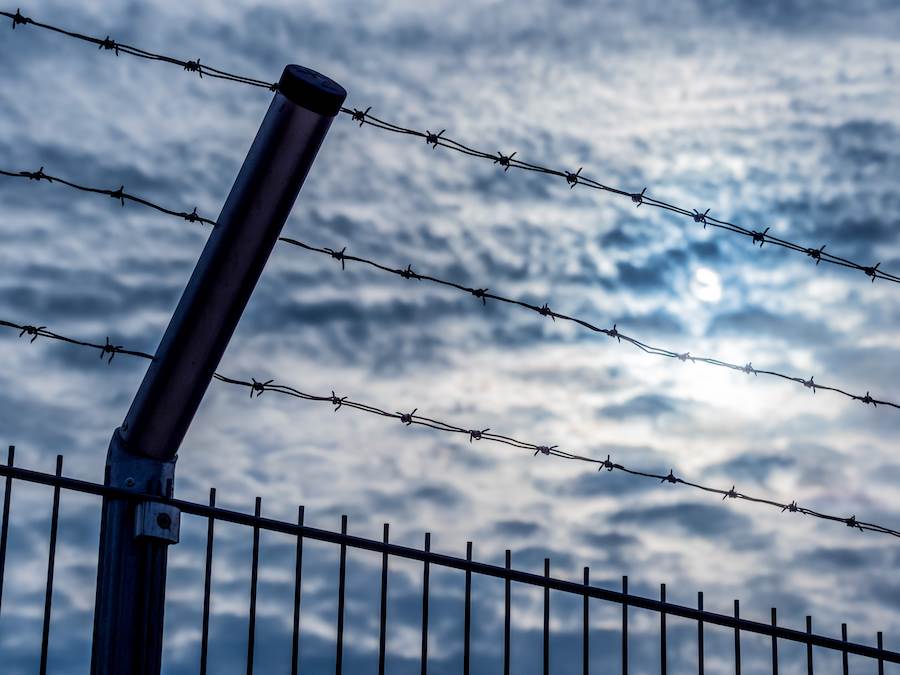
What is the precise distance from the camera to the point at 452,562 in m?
5.66

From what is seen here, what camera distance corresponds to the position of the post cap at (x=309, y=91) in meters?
4.43

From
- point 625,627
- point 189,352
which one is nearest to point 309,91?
point 189,352

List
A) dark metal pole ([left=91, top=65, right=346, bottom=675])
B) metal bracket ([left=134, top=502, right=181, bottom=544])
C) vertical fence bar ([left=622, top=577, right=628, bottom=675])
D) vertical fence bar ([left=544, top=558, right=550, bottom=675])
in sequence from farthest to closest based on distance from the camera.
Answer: vertical fence bar ([left=622, top=577, right=628, bottom=675])
vertical fence bar ([left=544, top=558, right=550, bottom=675])
metal bracket ([left=134, top=502, right=181, bottom=544])
dark metal pole ([left=91, top=65, right=346, bottom=675])

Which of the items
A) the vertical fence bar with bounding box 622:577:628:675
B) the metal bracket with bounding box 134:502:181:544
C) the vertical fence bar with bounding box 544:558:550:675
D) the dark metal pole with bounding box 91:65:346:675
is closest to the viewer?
the dark metal pole with bounding box 91:65:346:675

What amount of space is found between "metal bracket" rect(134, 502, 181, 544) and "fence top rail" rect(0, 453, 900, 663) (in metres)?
0.03

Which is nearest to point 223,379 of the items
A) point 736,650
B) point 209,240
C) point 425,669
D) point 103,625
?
point 209,240

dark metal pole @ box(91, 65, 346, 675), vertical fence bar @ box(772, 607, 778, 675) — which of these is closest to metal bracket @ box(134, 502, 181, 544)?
dark metal pole @ box(91, 65, 346, 675)

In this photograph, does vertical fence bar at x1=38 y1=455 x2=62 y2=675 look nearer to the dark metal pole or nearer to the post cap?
the dark metal pole

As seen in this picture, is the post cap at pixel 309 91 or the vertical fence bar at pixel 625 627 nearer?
the post cap at pixel 309 91

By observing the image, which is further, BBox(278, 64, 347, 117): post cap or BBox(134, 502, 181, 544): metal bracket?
BBox(134, 502, 181, 544): metal bracket

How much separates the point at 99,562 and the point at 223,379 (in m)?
0.79

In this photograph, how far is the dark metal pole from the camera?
174 inches

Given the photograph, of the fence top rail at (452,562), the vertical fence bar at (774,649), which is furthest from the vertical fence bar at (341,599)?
the vertical fence bar at (774,649)

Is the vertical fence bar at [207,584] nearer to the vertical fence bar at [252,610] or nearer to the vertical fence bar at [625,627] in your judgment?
the vertical fence bar at [252,610]
